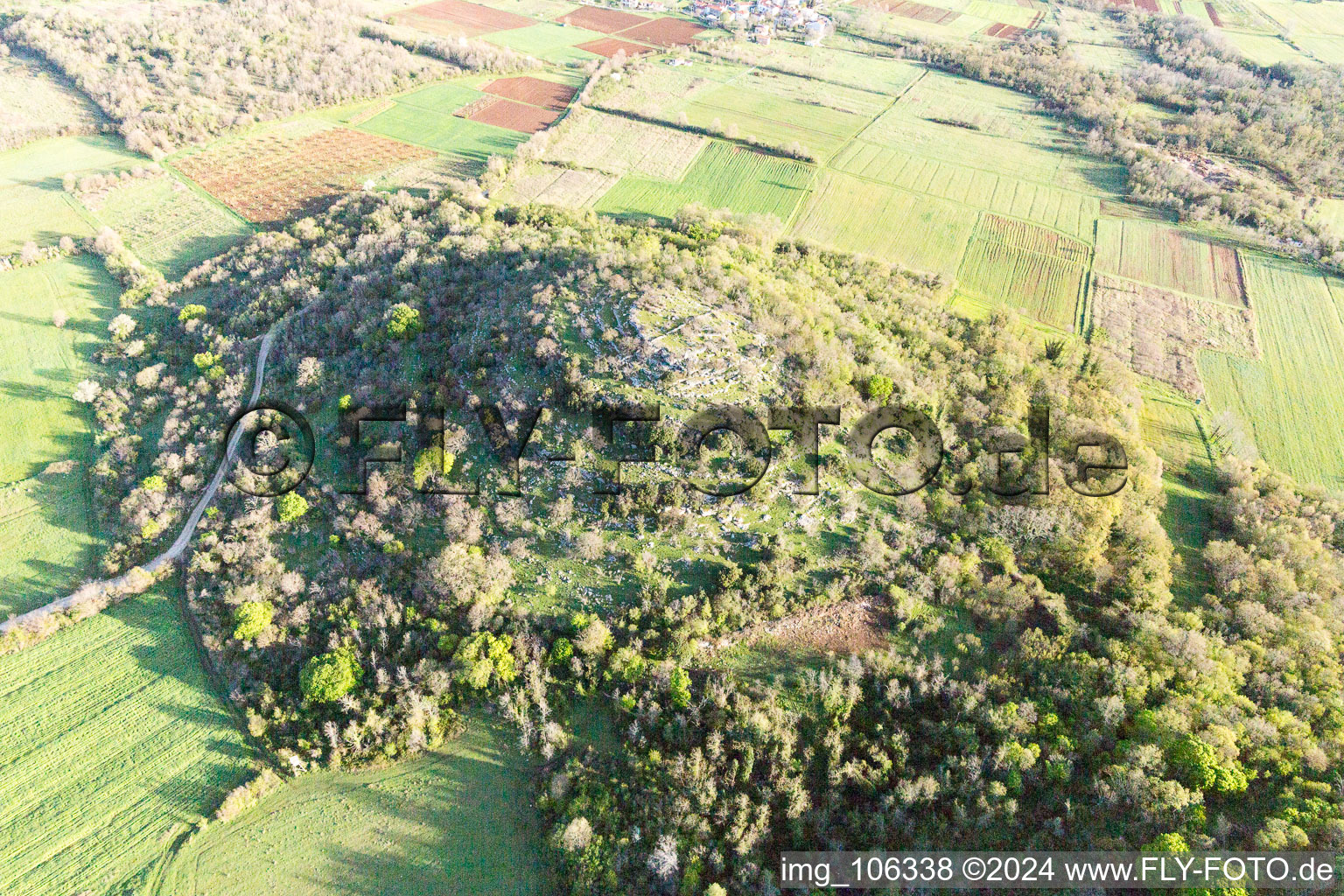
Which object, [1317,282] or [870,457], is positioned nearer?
[870,457]

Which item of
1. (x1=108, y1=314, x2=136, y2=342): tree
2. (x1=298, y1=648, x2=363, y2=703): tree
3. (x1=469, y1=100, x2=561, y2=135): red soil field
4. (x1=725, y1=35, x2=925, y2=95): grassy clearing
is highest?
(x1=725, y1=35, x2=925, y2=95): grassy clearing

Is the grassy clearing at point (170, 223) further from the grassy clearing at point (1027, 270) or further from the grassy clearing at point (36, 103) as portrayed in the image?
the grassy clearing at point (1027, 270)

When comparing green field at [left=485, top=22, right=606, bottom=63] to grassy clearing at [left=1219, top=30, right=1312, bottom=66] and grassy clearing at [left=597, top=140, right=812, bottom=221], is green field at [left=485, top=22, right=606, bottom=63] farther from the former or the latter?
grassy clearing at [left=1219, top=30, right=1312, bottom=66]

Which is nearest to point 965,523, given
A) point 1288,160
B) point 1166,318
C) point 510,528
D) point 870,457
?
point 870,457

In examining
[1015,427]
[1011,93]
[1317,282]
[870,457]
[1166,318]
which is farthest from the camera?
[1011,93]

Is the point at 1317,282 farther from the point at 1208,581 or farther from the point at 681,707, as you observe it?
the point at 681,707

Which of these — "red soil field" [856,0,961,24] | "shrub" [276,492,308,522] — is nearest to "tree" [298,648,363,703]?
"shrub" [276,492,308,522]
